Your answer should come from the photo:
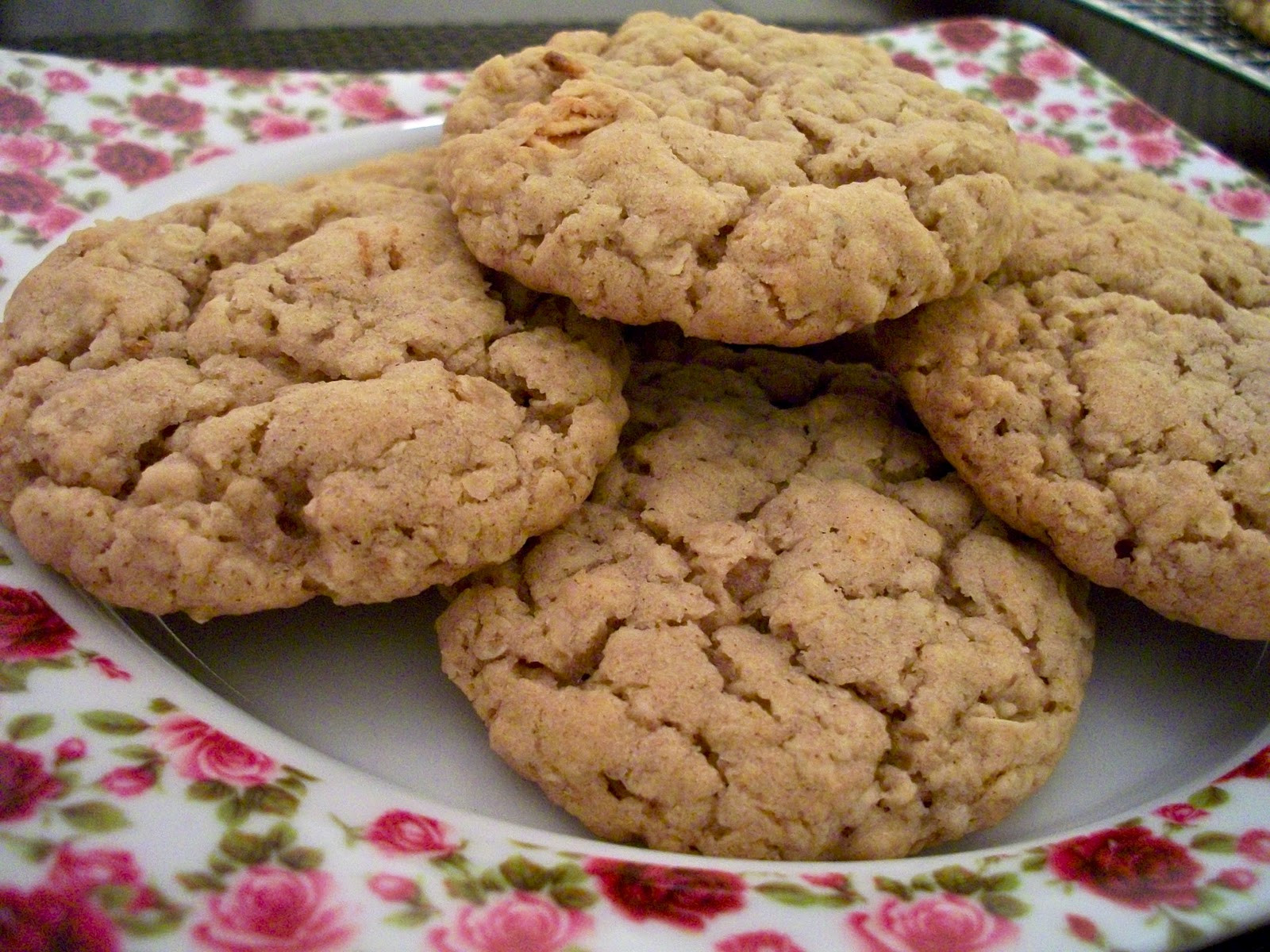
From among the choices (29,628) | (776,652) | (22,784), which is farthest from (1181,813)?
(29,628)

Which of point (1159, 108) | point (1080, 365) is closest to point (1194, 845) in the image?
A: point (1080, 365)

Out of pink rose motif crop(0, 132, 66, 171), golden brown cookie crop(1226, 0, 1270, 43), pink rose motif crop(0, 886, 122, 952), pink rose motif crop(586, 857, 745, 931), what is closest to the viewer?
pink rose motif crop(0, 886, 122, 952)

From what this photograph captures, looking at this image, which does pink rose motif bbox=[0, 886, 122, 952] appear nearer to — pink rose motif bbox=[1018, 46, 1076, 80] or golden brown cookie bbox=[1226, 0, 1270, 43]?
pink rose motif bbox=[1018, 46, 1076, 80]

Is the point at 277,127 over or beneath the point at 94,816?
over

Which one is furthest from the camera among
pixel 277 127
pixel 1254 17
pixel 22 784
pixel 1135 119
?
pixel 1254 17

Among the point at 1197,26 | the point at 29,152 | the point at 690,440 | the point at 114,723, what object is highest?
the point at 1197,26

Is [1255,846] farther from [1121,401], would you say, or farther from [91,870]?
[91,870]

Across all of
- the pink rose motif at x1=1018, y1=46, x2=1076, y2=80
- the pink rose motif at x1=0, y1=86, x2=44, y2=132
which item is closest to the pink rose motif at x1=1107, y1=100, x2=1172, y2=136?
the pink rose motif at x1=1018, y1=46, x2=1076, y2=80
